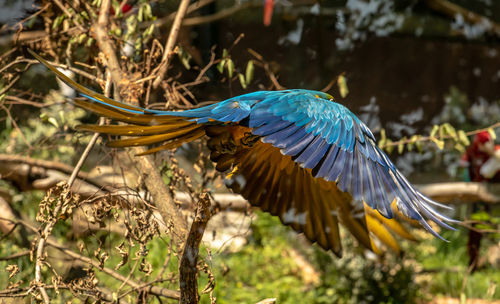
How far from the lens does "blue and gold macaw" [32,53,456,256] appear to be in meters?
0.87

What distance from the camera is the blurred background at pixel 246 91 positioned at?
1352 mm

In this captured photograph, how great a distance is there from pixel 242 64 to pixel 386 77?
1145 mm

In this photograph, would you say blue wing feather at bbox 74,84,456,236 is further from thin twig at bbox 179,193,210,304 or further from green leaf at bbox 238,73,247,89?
green leaf at bbox 238,73,247,89

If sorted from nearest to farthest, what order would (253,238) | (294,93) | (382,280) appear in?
(294,93) → (382,280) → (253,238)

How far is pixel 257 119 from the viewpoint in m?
0.94

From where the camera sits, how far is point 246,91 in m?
1.40

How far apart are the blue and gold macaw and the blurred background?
19 cm

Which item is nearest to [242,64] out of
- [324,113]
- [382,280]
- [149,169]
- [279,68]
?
[279,68]

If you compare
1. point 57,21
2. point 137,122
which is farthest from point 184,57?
point 137,122

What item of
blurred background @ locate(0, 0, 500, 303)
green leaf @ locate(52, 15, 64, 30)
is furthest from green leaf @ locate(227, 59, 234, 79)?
green leaf @ locate(52, 15, 64, 30)

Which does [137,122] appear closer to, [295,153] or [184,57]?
[295,153]

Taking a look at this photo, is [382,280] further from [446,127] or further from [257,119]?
[257,119]

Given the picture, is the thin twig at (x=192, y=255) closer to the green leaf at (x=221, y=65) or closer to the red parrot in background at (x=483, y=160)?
the green leaf at (x=221, y=65)

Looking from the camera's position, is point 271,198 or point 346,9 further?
point 346,9
